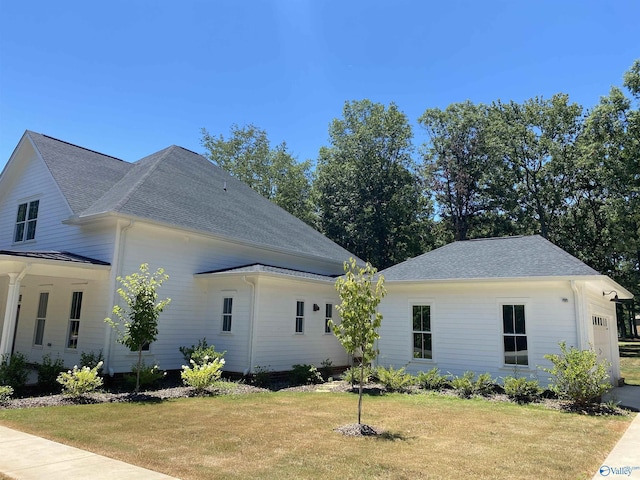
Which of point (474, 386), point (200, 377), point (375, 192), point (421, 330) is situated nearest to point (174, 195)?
point (200, 377)

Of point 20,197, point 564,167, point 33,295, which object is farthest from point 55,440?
point 564,167

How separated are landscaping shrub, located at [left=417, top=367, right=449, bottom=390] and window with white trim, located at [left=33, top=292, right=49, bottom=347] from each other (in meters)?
12.3

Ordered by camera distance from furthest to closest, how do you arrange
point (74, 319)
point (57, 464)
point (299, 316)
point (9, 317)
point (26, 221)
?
point (26, 221) < point (299, 316) < point (74, 319) < point (9, 317) < point (57, 464)

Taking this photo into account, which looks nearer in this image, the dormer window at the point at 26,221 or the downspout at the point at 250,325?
the downspout at the point at 250,325

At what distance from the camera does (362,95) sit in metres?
38.3

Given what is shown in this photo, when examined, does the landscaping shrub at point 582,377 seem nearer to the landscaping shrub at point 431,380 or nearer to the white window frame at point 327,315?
the landscaping shrub at point 431,380

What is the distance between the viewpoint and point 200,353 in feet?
41.3

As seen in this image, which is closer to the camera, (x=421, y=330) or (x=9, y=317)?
(x=9, y=317)

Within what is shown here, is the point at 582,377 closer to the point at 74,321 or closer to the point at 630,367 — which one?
the point at 74,321

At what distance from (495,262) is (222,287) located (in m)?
8.84

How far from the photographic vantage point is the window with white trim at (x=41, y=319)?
1421 cm

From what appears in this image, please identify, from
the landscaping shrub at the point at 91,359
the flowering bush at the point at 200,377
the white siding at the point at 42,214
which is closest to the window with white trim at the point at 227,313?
the flowering bush at the point at 200,377

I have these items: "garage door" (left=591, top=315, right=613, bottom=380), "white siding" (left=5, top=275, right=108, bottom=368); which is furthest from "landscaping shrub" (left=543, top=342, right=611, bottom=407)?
"white siding" (left=5, top=275, right=108, bottom=368)

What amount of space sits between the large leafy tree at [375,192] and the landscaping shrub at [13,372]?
25.8 metres
